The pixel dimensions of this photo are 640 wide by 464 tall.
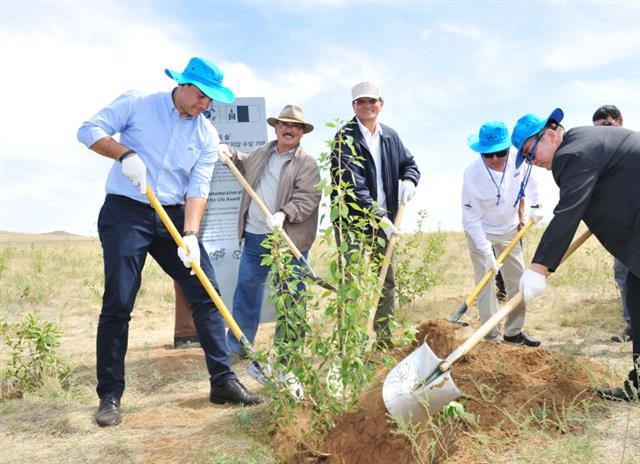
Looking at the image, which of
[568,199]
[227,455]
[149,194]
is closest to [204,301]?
[149,194]

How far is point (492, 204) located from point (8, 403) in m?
4.15

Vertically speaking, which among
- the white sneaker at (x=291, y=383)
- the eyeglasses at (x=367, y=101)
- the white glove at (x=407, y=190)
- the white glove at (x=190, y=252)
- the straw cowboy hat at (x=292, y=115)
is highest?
the eyeglasses at (x=367, y=101)

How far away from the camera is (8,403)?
14.0ft

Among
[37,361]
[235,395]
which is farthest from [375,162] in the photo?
[37,361]

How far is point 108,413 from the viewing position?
12.1ft

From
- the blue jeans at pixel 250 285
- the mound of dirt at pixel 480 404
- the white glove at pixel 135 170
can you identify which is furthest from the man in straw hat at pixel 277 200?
the mound of dirt at pixel 480 404

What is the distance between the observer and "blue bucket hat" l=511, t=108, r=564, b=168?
340 centimetres

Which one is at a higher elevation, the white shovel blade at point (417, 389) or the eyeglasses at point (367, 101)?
the eyeglasses at point (367, 101)

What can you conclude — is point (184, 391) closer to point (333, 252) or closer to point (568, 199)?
point (333, 252)

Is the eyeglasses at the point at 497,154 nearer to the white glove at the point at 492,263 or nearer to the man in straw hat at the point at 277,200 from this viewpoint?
the white glove at the point at 492,263

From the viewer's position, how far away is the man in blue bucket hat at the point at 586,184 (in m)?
3.17

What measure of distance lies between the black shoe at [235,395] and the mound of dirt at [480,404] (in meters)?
→ 0.77

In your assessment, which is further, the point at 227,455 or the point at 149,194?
the point at 149,194

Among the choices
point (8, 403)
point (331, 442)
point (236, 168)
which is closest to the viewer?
point (331, 442)
